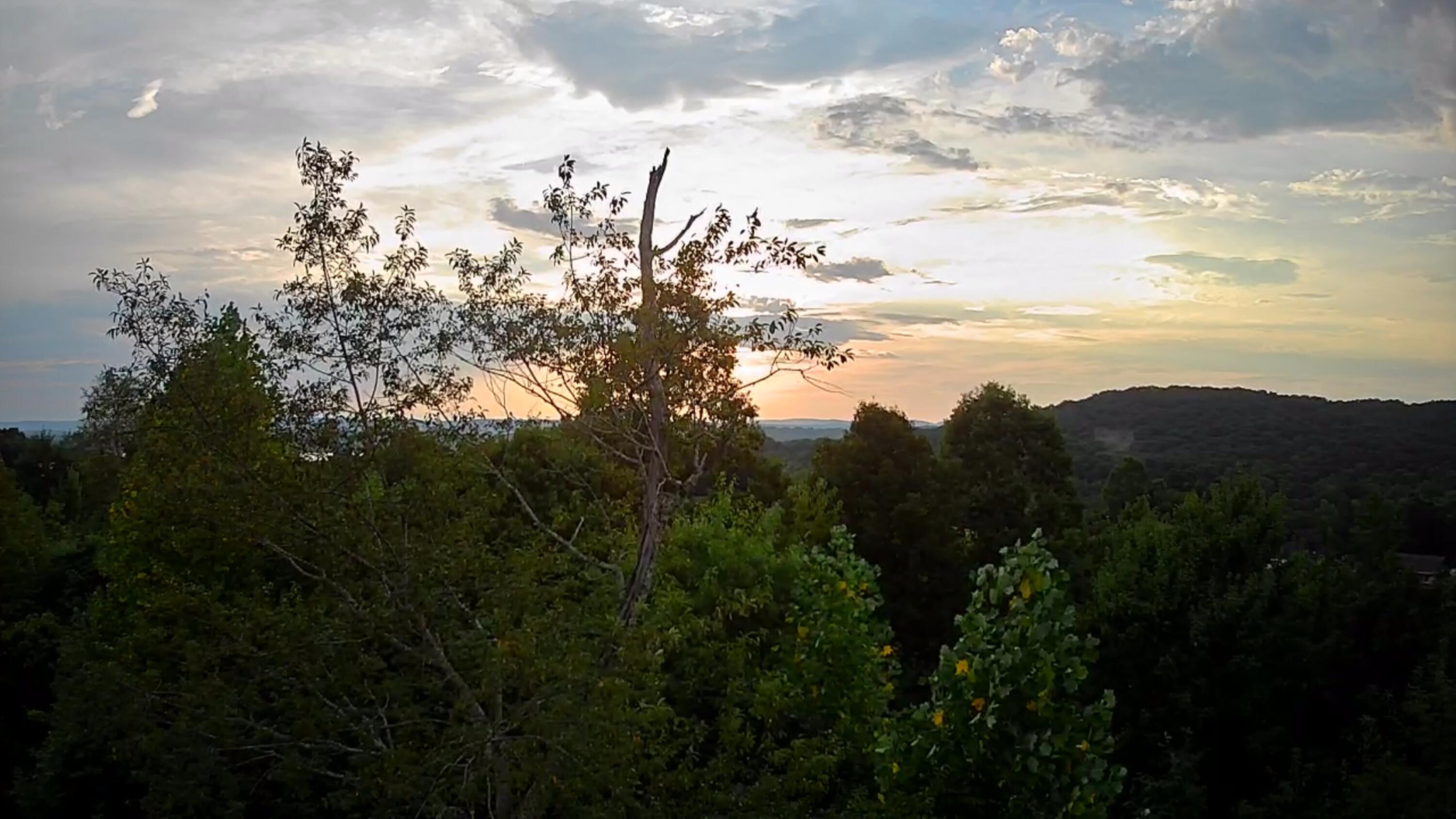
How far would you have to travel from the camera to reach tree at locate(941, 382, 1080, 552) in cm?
2717

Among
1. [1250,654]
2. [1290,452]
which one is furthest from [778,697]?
[1290,452]

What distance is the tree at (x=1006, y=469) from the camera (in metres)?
27.2

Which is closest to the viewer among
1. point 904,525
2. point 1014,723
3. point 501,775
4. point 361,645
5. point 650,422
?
point 1014,723

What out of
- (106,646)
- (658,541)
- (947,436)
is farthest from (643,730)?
(947,436)

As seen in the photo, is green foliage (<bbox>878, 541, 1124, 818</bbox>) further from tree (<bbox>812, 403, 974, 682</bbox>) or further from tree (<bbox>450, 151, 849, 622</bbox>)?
tree (<bbox>812, 403, 974, 682</bbox>)

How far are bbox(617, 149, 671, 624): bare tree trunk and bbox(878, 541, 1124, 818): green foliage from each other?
8.93ft

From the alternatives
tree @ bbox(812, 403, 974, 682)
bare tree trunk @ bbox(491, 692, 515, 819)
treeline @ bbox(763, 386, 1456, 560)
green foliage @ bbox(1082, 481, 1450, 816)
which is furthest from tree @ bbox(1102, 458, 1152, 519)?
bare tree trunk @ bbox(491, 692, 515, 819)

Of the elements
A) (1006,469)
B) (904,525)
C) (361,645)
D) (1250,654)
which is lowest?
(1250,654)

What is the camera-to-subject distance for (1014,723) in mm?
8383

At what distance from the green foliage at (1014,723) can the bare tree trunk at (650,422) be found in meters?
2.72

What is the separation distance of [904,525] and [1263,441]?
19.2 metres

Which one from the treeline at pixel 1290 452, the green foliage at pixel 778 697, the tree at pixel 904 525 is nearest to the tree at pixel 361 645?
the green foliage at pixel 778 697

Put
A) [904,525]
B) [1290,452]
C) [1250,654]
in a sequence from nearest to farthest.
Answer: [1250,654], [904,525], [1290,452]

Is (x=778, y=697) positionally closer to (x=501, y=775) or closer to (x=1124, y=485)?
(x=501, y=775)
